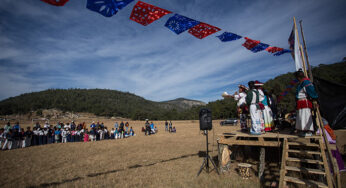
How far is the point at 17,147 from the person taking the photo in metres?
12.1

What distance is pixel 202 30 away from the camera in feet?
20.6

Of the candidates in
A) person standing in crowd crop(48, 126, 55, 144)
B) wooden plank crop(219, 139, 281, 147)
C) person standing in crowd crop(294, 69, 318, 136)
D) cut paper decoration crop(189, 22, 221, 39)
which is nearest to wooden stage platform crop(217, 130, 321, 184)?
wooden plank crop(219, 139, 281, 147)

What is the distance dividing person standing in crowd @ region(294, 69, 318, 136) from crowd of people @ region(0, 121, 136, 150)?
1655cm

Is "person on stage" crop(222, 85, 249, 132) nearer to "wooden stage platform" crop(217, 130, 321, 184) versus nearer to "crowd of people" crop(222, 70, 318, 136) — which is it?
"crowd of people" crop(222, 70, 318, 136)

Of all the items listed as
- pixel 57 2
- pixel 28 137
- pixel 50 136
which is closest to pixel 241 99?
pixel 57 2

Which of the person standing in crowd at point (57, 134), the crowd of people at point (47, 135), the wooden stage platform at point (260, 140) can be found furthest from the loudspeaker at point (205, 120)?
the person standing in crowd at point (57, 134)

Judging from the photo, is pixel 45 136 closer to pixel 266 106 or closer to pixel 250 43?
pixel 266 106

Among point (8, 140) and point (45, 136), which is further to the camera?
point (45, 136)

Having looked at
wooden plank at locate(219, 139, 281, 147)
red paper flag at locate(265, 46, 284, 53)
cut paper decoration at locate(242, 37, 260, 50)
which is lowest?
wooden plank at locate(219, 139, 281, 147)

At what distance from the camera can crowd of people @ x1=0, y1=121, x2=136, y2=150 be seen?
11570 mm

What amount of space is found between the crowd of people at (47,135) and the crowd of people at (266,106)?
14.6 metres

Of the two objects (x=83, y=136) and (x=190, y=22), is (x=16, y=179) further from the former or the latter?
(x=83, y=136)

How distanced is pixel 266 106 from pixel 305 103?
137 centimetres

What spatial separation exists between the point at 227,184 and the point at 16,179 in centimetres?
681
